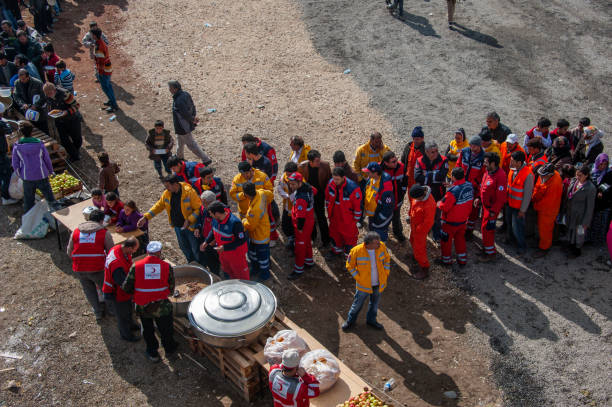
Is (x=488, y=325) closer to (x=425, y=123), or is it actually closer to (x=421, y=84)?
(x=425, y=123)

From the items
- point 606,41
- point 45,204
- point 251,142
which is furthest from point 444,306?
point 606,41

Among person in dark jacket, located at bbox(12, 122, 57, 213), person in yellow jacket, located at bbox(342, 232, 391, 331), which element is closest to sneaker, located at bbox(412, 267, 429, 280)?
person in yellow jacket, located at bbox(342, 232, 391, 331)

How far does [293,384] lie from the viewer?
529 centimetres

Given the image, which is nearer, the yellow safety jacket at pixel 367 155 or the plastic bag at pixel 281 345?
the plastic bag at pixel 281 345

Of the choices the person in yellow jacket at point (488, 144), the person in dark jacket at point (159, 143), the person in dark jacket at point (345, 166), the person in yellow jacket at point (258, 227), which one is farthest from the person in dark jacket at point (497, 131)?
the person in dark jacket at point (159, 143)

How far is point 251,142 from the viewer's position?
30.3 ft

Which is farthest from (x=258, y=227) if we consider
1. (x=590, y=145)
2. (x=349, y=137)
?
(x=590, y=145)

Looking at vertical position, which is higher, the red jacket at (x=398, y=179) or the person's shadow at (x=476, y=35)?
the person's shadow at (x=476, y=35)

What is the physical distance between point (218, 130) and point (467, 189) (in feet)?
22.7

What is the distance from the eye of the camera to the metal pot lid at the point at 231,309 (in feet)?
20.8

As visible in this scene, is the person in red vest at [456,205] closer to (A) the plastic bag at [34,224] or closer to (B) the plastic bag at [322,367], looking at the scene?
(B) the plastic bag at [322,367]

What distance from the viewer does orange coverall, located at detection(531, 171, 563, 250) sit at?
340 inches

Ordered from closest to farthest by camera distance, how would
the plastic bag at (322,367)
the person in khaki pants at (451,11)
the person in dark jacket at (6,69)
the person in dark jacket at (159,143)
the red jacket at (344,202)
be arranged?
the plastic bag at (322,367)
the red jacket at (344,202)
the person in dark jacket at (159,143)
the person in dark jacket at (6,69)
the person in khaki pants at (451,11)

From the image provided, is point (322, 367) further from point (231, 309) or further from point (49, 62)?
point (49, 62)
